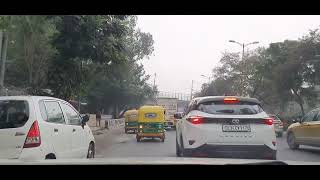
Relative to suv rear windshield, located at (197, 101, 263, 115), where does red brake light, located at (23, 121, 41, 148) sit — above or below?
below

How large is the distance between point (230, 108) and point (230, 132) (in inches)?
22.2

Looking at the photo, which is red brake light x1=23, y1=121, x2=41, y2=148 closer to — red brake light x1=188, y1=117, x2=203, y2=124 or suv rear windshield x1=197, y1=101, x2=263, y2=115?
red brake light x1=188, y1=117, x2=203, y2=124

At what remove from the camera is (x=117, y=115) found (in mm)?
63656

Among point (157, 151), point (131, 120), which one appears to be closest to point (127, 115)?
point (131, 120)

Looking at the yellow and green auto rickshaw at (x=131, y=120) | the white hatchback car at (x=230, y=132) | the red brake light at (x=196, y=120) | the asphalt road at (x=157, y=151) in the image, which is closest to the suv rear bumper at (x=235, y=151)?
the white hatchback car at (x=230, y=132)

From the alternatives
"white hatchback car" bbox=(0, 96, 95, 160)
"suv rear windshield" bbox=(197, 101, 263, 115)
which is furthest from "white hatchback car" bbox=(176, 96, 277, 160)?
"white hatchback car" bbox=(0, 96, 95, 160)

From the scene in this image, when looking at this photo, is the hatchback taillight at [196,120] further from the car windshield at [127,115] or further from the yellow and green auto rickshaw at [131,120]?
the yellow and green auto rickshaw at [131,120]

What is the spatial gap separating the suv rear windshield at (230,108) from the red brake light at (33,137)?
3555mm

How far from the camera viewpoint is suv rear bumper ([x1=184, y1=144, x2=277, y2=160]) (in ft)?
32.9

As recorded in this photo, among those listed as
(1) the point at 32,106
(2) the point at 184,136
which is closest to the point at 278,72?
(2) the point at 184,136

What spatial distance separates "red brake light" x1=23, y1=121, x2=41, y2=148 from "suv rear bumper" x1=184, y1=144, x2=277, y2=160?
Answer: 10.9 ft

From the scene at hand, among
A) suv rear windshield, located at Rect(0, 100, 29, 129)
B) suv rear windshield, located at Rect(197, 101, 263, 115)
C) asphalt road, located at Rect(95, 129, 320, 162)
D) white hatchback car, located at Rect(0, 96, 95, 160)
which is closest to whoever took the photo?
white hatchback car, located at Rect(0, 96, 95, 160)
